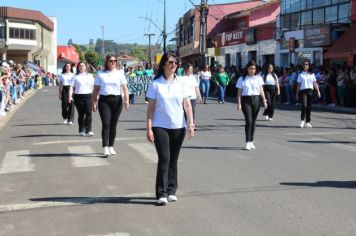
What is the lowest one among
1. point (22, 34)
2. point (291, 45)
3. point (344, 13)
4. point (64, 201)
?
point (64, 201)

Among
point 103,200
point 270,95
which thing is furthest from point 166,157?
point 270,95

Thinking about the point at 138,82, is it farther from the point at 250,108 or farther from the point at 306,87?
the point at 250,108

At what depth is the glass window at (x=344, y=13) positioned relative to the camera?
95.1ft

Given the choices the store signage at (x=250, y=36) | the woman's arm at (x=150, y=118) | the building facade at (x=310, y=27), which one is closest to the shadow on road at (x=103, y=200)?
the woman's arm at (x=150, y=118)

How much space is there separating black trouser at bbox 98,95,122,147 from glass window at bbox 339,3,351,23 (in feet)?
70.8

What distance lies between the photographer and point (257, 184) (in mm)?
7617

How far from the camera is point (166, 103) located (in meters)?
6.61

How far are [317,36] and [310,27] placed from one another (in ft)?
3.83

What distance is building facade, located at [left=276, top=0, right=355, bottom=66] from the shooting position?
29.1m

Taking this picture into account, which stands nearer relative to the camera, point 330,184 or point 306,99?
point 330,184

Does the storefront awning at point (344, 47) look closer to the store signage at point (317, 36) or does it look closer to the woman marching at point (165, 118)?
the store signage at point (317, 36)

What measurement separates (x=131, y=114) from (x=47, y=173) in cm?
1086

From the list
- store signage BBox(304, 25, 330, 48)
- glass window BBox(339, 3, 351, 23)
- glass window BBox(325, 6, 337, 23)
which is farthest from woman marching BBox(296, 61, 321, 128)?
glass window BBox(325, 6, 337, 23)

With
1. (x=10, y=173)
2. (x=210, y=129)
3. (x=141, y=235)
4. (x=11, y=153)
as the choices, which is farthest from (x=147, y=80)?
(x=141, y=235)
